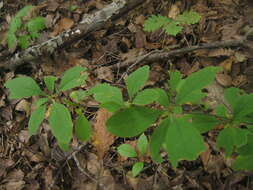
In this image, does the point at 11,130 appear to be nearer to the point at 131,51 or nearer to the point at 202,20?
the point at 131,51

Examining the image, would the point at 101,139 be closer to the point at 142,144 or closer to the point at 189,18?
the point at 142,144

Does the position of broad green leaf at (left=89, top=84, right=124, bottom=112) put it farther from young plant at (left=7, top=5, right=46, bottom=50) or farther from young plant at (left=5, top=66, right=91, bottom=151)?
young plant at (left=7, top=5, right=46, bottom=50)

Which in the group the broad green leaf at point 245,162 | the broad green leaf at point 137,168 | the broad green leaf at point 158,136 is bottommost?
the broad green leaf at point 137,168

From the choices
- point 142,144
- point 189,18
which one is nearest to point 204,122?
point 142,144

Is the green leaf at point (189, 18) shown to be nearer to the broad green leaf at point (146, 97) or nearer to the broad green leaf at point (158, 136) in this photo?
the broad green leaf at point (146, 97)

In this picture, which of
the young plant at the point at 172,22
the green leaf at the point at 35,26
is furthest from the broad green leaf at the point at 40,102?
the green leaf at the point at 35,26

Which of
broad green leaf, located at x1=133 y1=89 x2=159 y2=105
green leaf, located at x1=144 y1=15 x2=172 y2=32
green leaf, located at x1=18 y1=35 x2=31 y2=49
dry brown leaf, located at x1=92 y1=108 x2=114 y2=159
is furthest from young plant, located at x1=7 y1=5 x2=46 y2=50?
broad green leaf, located at x1=133 y1=89 x2=159 y2=105


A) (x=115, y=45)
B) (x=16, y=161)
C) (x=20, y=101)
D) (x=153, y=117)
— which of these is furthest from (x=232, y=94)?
(x=20, y=101)
